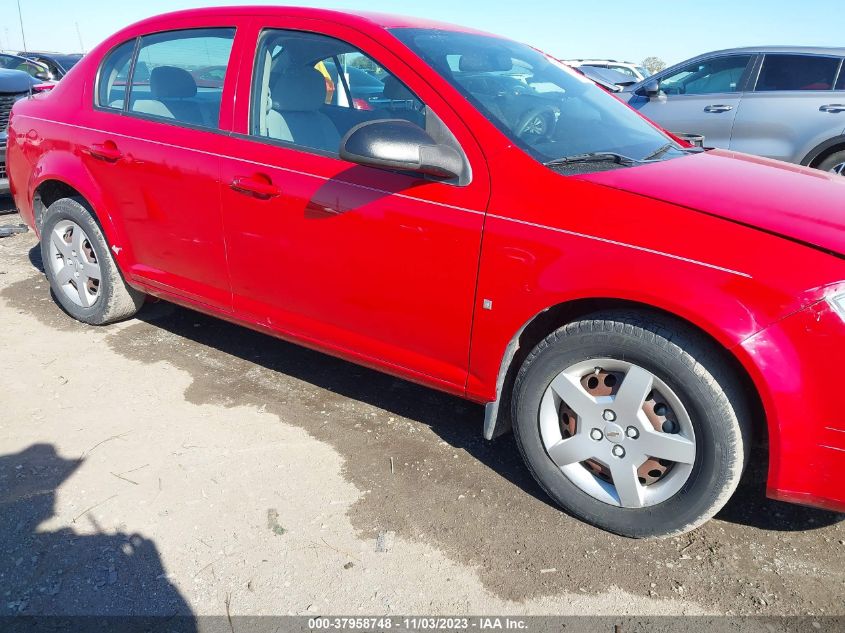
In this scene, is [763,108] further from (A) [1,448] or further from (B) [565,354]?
(A) [1,448]

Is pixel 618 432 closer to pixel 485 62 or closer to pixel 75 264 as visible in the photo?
pixel 485 62

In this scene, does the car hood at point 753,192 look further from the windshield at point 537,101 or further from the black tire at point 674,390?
the black tire at point 674,390

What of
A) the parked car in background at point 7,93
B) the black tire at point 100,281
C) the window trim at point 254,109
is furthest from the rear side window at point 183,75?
the parked car in background at point 7,93

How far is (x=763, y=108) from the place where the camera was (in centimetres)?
678

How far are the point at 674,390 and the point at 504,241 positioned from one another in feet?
2.43

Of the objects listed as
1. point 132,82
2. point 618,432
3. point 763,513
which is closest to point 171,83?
point 132,82

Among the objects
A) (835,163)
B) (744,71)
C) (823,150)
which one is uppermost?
(744,71)

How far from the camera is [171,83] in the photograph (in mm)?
3408

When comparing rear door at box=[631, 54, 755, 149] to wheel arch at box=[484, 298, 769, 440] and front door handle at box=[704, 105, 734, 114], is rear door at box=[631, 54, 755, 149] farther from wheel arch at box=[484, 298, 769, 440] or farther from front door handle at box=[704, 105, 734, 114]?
wheel arch at box=[484, 298, 769, 440]

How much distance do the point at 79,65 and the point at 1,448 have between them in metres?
2.17

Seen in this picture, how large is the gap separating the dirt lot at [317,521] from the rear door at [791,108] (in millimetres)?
5087

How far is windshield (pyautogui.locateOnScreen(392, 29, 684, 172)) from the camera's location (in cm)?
261

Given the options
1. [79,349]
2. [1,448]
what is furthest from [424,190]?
[79,349]

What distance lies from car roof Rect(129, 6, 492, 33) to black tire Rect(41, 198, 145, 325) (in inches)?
48.2
